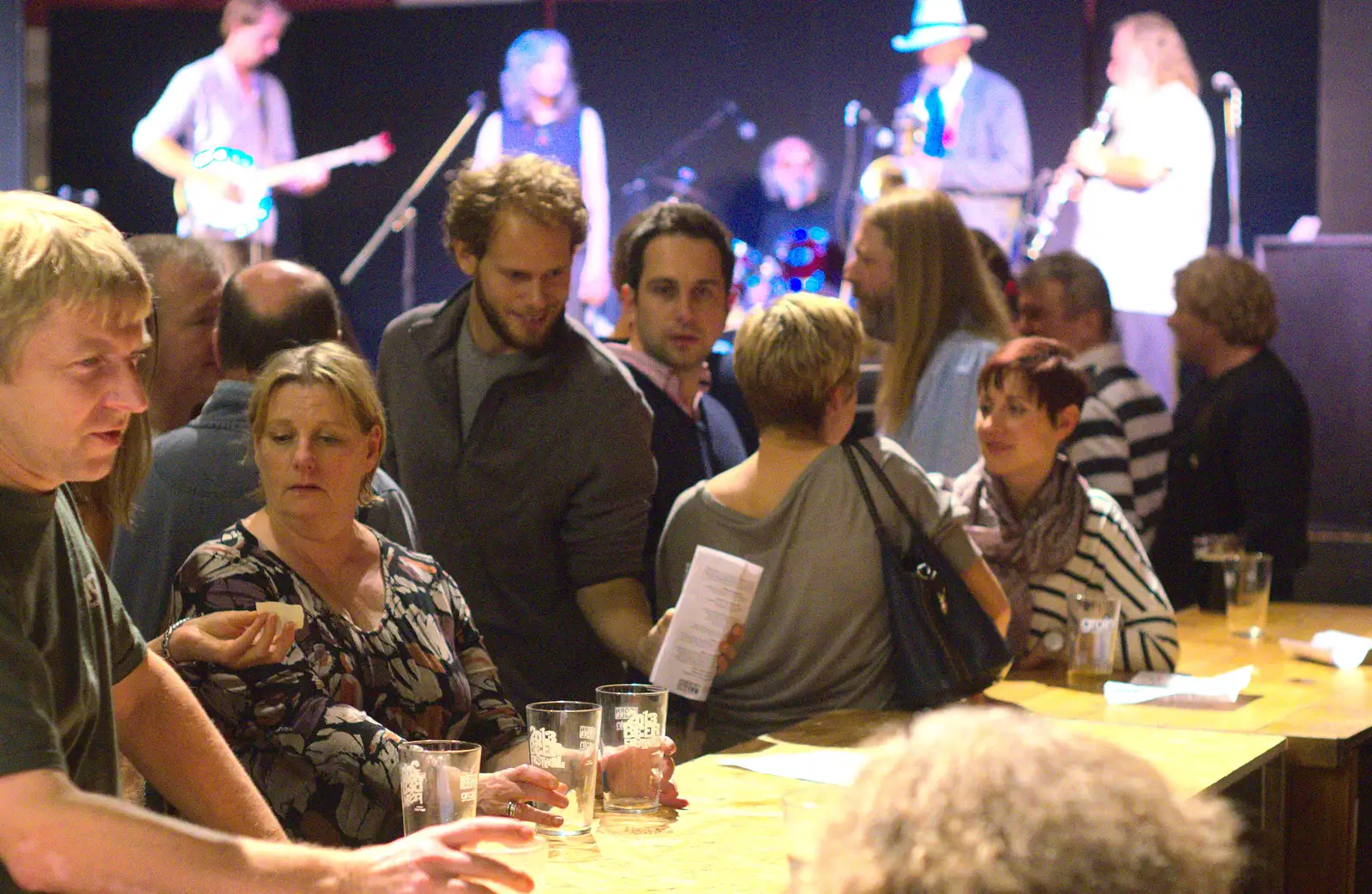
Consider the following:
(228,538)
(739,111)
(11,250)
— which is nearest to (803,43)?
(739,111)

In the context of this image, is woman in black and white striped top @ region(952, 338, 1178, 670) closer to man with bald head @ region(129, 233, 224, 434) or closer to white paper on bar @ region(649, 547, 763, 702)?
white paper on bar @ region(649, 547, 763, 702)

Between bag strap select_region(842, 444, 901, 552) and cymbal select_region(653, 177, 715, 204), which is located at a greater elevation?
cymbal select_region(653, 177, 715, 204)

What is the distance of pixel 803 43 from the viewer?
23.7 ft

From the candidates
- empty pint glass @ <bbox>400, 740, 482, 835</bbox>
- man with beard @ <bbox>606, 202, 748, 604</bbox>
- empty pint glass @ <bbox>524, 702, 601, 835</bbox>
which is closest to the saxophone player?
man with beard @ <bbox>606, 202, 748, 604</bbox>

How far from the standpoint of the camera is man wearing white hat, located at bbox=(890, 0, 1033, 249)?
6.83m

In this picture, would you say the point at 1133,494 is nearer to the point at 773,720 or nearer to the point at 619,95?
the point at 773,720

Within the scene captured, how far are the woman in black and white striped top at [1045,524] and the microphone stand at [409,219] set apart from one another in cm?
494

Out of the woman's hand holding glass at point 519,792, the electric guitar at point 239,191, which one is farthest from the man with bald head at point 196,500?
the electric guitar at point 239,191

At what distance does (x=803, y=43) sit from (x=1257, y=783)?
5183 mm

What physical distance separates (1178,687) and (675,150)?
15.9 ft

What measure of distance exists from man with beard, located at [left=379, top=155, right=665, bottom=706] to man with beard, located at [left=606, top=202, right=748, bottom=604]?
40 centimetres

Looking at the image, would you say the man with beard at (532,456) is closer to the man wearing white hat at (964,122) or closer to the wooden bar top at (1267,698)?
the wooden bar top at (1267,698)

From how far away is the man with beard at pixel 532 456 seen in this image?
9.64 feet

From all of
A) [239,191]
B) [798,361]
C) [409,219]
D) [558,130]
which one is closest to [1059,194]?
[558,130]
